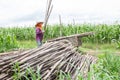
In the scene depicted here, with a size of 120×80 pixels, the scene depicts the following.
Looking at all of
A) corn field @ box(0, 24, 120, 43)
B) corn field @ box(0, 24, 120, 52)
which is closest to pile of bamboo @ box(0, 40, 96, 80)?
corn field @ box(0, 24, 120, 52)

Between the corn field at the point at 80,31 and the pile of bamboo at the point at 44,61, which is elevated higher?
the pile of bamboo at the point at 44,61

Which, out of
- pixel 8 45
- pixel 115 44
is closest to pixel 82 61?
pixel 8 45

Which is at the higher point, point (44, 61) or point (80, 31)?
point (44, 61)

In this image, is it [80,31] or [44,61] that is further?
[80,31]

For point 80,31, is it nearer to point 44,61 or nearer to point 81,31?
point 81,31

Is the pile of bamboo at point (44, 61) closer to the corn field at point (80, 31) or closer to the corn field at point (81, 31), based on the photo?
the corn field at point (80, 31)

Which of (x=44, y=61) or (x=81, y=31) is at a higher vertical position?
(x=44, y=61)

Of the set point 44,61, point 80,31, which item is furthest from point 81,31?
point 44,61

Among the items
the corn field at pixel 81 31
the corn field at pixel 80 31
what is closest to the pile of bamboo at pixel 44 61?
the corn field at pixel 80 31

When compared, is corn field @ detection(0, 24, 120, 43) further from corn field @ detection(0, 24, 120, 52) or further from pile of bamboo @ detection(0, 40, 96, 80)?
pile of bamboo @ detection(0, 40, 96, 80)

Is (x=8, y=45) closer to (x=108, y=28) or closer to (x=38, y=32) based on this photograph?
(x=38, y=32)

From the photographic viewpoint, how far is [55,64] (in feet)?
15.9

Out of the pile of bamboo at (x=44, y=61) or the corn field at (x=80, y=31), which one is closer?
the pile of bamboo at (x=44, y=61)

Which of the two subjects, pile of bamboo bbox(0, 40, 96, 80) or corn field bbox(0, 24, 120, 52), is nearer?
pile of bamboo bbox(0, 40, 96, 80)
